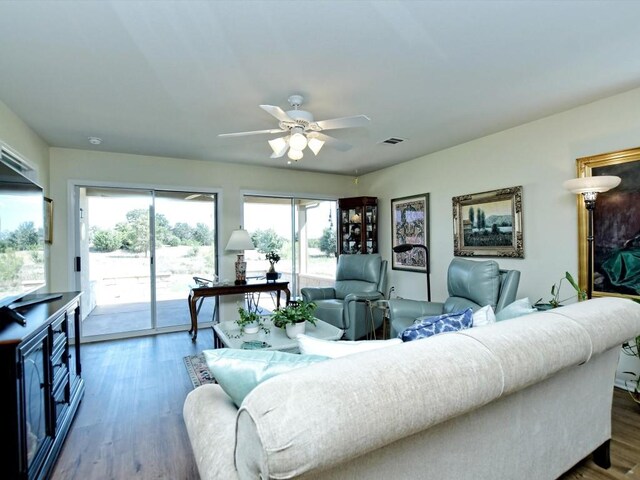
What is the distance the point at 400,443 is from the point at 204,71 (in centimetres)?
242

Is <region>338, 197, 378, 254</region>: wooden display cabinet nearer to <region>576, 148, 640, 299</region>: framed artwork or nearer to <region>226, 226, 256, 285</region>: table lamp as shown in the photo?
<region>226, 226, 256, 285</region>: table lamp

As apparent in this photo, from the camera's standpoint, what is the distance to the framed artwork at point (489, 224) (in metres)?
3.60

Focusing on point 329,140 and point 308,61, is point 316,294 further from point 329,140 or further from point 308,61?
point 308,61

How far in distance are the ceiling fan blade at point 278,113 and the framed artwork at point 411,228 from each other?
2.74m

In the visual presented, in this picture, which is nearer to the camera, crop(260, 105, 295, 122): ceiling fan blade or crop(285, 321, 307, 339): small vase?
crop(260, 105, 295, 122): ceiling fan blade

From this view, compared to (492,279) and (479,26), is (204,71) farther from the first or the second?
(492,279)

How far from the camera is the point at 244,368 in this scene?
107 centimetres

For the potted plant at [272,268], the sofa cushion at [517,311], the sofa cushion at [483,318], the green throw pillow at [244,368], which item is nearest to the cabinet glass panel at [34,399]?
the green throw pillow at [244,368]

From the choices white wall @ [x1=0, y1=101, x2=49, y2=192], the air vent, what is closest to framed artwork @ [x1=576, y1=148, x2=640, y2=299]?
the air vent

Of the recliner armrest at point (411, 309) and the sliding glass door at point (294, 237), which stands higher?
the sliding glass door at point (294, 237)

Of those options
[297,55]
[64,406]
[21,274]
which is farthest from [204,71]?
[64,406]

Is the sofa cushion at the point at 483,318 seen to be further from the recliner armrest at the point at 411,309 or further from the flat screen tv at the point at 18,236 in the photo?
the flat screen tv at the point at 18,236

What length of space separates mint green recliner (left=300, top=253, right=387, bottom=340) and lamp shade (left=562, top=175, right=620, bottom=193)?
7.63ft

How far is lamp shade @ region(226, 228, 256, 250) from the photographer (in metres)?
4.64
